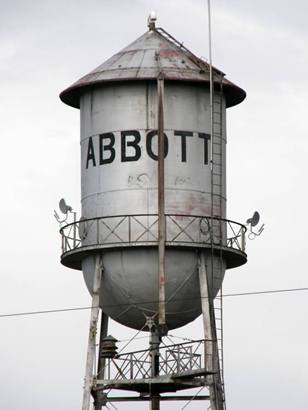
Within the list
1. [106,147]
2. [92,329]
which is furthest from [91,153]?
[92,329]

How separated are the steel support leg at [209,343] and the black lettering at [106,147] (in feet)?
13.5

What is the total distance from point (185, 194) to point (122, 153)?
2.33m

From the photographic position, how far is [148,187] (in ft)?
305

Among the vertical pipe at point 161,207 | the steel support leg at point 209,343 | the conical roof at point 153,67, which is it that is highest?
the conical roof at point 153,67

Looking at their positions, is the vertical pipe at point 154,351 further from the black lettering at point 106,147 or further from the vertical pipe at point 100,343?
the black lettering at point 106,147

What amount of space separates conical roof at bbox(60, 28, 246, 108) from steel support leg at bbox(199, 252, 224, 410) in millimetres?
5614

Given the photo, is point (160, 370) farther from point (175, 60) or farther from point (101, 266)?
point (175, 60)

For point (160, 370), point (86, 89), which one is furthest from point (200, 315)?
point (86, 89)

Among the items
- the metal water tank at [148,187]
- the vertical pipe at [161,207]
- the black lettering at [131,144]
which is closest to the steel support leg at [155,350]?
the metal water tank at [148,187]

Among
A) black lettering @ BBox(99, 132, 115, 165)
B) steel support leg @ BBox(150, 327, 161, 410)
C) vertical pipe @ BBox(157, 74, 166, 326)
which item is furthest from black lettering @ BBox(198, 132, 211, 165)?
steel support leg @ BBox(150, 327, 161, 410)

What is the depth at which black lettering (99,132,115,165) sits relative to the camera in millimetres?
93375

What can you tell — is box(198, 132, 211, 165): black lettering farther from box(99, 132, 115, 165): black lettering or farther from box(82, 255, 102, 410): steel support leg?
box(82, 255, 102, 410): steel support leg

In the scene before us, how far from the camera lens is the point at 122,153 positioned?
93.2 m

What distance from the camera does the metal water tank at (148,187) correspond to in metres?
92.9
